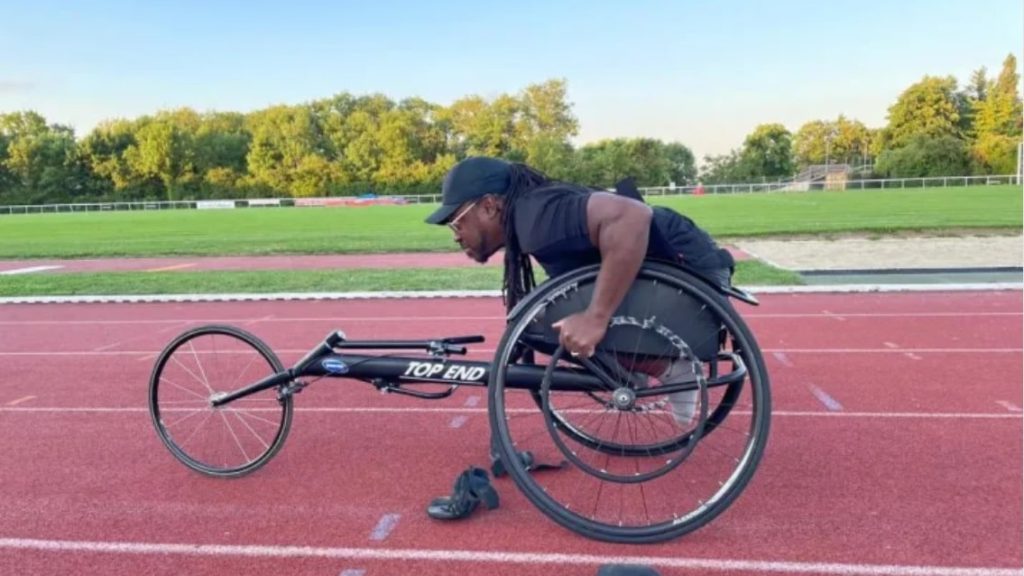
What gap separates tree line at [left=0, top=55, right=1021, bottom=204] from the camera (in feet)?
240

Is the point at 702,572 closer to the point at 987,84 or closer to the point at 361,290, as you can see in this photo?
the point at 361,290

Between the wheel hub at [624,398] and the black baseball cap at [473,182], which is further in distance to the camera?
the black baseball cap at [473,182]

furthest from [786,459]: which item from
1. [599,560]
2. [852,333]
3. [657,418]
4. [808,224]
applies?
[808,224]

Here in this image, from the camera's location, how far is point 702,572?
2.67 meters

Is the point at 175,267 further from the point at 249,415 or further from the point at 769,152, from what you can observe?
the point at 769,152

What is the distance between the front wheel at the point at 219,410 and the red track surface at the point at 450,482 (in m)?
0.14

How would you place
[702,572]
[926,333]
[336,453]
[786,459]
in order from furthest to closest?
1. [926,333]
2. [336,453]
3. [786,459]
4. [702,572]

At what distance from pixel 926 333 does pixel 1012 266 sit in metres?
5.21

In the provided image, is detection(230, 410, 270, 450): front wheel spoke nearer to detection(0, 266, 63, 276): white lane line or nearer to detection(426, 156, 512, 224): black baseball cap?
detection(426, 156, 512, 224): black baseball cap

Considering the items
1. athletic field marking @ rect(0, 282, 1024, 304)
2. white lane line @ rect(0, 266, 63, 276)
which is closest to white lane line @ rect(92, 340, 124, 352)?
athletic field marking @ rect(0, 282, 1024, 304)

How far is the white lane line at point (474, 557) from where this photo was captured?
2684 millimetres

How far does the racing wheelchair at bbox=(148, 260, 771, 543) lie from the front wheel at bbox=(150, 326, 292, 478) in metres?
0.01

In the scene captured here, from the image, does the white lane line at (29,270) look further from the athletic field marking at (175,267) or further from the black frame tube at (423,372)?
the black frame tube at (423,372)

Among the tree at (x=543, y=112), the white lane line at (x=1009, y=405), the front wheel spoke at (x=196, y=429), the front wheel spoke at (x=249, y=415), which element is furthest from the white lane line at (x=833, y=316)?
the tree at (x=543, y=112)
